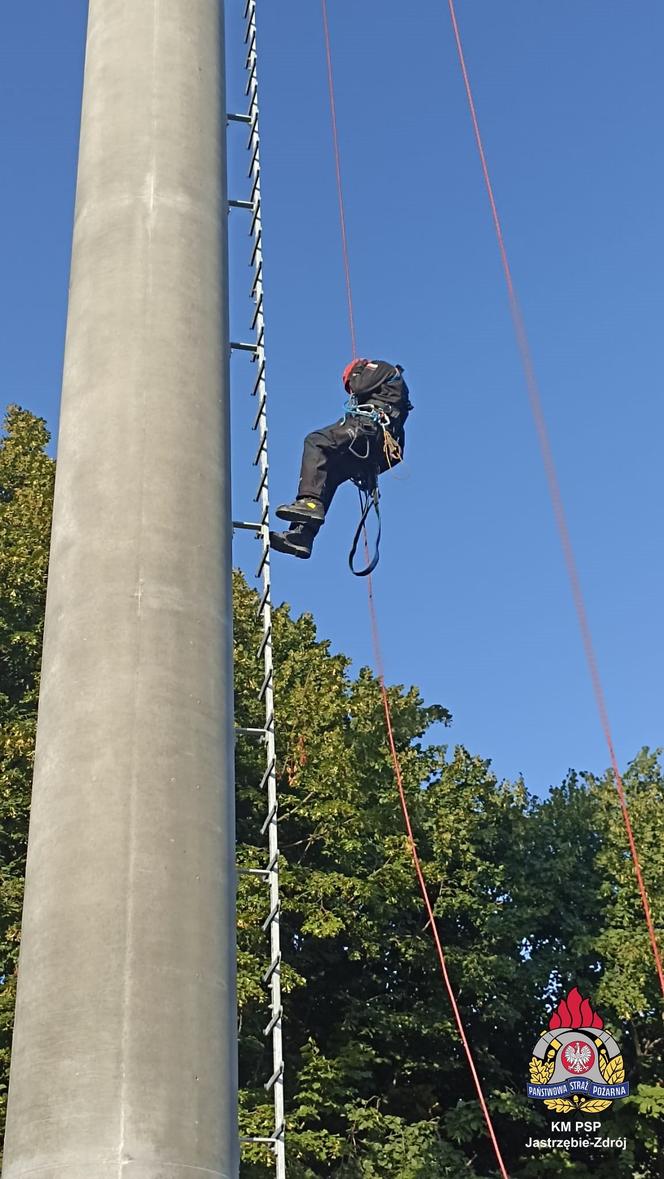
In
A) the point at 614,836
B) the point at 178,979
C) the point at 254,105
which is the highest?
the point at 614,836

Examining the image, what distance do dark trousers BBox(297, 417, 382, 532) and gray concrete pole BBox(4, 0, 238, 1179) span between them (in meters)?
4.63

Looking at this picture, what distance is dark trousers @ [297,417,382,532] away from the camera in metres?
12.3

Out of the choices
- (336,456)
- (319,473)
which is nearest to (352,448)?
(336,456)

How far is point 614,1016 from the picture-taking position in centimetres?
3002

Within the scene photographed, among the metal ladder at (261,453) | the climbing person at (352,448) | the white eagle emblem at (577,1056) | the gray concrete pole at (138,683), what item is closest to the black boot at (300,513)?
the climbing person at (352,448)

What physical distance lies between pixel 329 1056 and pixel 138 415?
24056mm

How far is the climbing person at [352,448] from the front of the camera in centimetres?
1173

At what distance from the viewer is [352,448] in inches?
508

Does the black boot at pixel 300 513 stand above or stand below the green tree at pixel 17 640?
below

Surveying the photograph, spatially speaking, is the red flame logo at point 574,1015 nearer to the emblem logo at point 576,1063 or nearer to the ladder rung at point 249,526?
the emblem logo at point 576,1063

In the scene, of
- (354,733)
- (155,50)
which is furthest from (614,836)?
(155,50)

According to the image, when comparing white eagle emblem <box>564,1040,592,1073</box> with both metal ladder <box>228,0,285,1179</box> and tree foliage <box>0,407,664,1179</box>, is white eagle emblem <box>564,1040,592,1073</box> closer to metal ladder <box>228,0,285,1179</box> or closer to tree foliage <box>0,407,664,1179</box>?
tree foliage <box>0,407,664,1179</box>

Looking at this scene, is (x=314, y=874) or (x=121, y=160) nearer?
(x=121, y=160)

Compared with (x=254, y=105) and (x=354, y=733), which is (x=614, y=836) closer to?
(x=354, y=733)
